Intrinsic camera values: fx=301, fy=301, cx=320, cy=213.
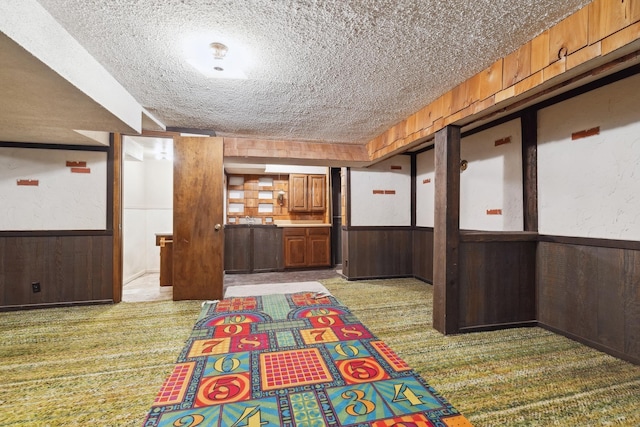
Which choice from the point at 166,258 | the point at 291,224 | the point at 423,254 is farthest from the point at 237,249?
the point at 423,254

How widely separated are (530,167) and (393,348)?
2.34m

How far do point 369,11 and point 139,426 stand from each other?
2.60 metres

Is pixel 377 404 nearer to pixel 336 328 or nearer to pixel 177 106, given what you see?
pixel 336 328

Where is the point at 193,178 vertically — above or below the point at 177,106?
below

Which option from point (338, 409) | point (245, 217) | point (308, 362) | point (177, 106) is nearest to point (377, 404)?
point (338, 409)

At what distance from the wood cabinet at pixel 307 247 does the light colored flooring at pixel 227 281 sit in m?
0.25

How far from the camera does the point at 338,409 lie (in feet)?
5.64

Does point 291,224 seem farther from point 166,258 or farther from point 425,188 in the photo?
point 425,188

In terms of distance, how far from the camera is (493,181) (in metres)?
3.65

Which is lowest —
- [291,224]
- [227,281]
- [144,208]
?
[227,281]

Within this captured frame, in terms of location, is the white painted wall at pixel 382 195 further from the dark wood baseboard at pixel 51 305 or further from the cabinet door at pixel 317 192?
the dark wood baseboard at pixel 51 305

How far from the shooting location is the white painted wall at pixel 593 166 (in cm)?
229

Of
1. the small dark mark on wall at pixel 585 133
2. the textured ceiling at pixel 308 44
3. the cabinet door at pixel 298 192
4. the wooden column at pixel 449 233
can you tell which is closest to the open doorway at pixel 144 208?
the textured ceiling at pixel 308 44

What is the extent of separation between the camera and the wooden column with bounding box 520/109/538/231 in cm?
309
